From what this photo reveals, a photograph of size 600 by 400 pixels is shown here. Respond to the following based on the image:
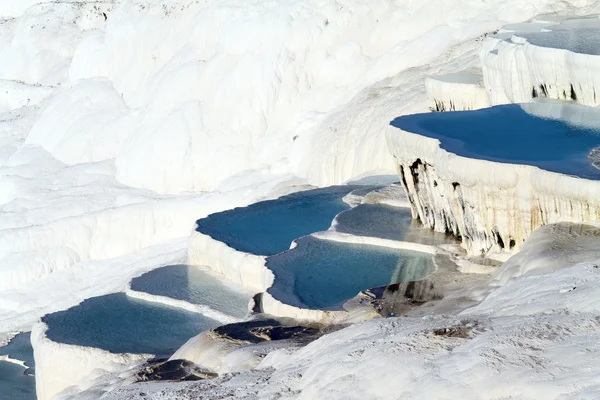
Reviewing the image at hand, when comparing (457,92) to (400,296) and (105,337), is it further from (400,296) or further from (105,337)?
(105,337)

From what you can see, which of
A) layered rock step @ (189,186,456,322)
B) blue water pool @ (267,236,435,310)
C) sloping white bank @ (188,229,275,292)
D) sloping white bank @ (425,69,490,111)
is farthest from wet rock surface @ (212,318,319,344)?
sloping white bank @ (425,69,490,111)

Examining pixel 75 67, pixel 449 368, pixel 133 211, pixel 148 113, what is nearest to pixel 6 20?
pixel 75 67

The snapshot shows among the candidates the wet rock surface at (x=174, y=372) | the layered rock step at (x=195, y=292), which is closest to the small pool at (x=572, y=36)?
the layered rock step at (x=195, y=292)

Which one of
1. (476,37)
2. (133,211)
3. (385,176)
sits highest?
(476,37)

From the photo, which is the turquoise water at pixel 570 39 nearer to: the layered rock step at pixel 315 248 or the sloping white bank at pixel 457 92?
the sloping white bank at pixel 457 92

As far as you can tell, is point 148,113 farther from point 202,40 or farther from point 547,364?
point 547,364

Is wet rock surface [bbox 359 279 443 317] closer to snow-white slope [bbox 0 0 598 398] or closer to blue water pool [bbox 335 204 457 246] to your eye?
blue water pool [bbox 335 204 457 246]

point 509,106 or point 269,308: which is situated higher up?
point 509,106

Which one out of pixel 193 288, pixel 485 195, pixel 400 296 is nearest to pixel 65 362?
pixel 193 288
